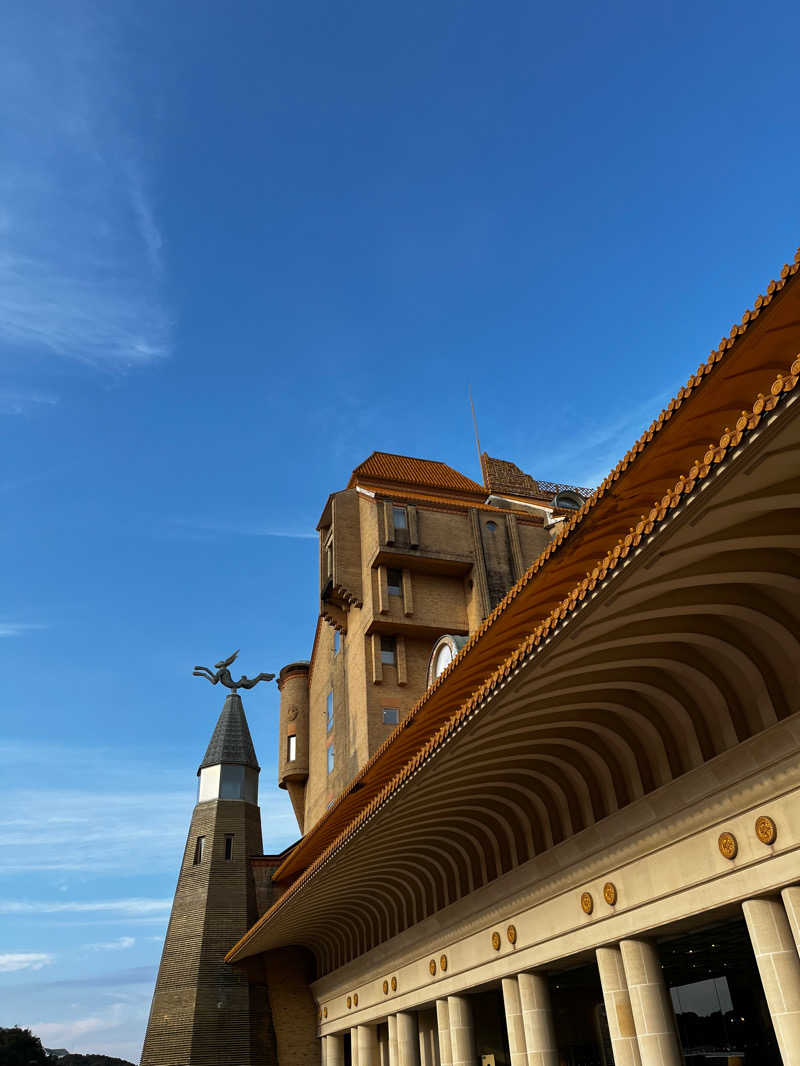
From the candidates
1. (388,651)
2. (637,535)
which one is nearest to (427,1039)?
(388,651)

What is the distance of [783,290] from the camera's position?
577cm

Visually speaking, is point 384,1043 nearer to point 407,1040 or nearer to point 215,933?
point 407,1040

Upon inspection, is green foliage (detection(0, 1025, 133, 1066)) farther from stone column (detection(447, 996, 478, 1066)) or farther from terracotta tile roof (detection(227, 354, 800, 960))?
terracotta tile roof (detection(227, 354, 800, 960))

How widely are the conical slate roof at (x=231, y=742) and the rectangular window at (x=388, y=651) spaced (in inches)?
405

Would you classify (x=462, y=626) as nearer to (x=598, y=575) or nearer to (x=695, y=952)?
(x=695, y=952)

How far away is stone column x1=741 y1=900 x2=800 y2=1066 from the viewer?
829cm

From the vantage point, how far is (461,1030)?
16.4 metres

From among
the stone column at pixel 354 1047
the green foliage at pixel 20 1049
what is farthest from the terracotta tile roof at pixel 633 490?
the green foliage at pixel 20 1049

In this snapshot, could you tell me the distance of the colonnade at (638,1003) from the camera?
27.5ft

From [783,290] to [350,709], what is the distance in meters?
29.3

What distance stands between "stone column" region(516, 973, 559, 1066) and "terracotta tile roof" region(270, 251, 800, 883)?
4.45 metres

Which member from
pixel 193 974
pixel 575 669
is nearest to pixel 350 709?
pixel 193 974

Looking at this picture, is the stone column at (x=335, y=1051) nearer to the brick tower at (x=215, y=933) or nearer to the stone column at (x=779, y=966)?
the brick tower at (x=215, y=933)

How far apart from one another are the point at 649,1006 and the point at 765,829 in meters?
3.73
